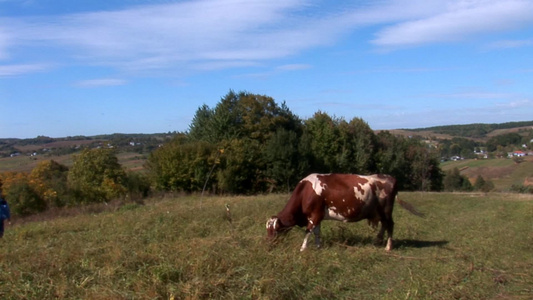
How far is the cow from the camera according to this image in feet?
35.1

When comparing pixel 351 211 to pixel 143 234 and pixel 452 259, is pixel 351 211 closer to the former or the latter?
pixel 452 259

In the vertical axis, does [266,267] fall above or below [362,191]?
below

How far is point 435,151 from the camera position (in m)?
55.7

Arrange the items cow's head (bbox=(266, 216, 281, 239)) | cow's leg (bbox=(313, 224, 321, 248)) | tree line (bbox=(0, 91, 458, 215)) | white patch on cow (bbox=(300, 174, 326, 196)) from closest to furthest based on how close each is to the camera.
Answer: cow's head (bbox=(266, 216, 281, 239))
cow's leg (bbox=(313, 224, 321, 248))
white patch on cow (bbox=(300, 174, 326, 196))
tree line (bbox=(0, 91, 458, 215))

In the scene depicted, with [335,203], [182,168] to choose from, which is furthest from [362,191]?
[182,168]

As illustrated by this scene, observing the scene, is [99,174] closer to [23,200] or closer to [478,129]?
[23,200]

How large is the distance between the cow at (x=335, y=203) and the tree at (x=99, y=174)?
91.6 ft

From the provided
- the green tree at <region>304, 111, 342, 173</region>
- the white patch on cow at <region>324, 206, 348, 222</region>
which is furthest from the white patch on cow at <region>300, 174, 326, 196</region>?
the green tree at <region>304, 111, 342, 173</region>

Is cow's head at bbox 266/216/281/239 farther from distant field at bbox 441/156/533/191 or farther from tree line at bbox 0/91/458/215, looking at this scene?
distant field at bbox 441/156/533/191

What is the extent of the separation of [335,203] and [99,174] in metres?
33.4

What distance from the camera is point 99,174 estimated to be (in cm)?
4034

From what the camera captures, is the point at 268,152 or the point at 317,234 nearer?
the point at 317,234

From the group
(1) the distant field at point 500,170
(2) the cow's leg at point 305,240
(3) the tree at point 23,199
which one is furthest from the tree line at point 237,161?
(2) the cow's leg at point 305,240

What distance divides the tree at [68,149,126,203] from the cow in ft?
91.6
